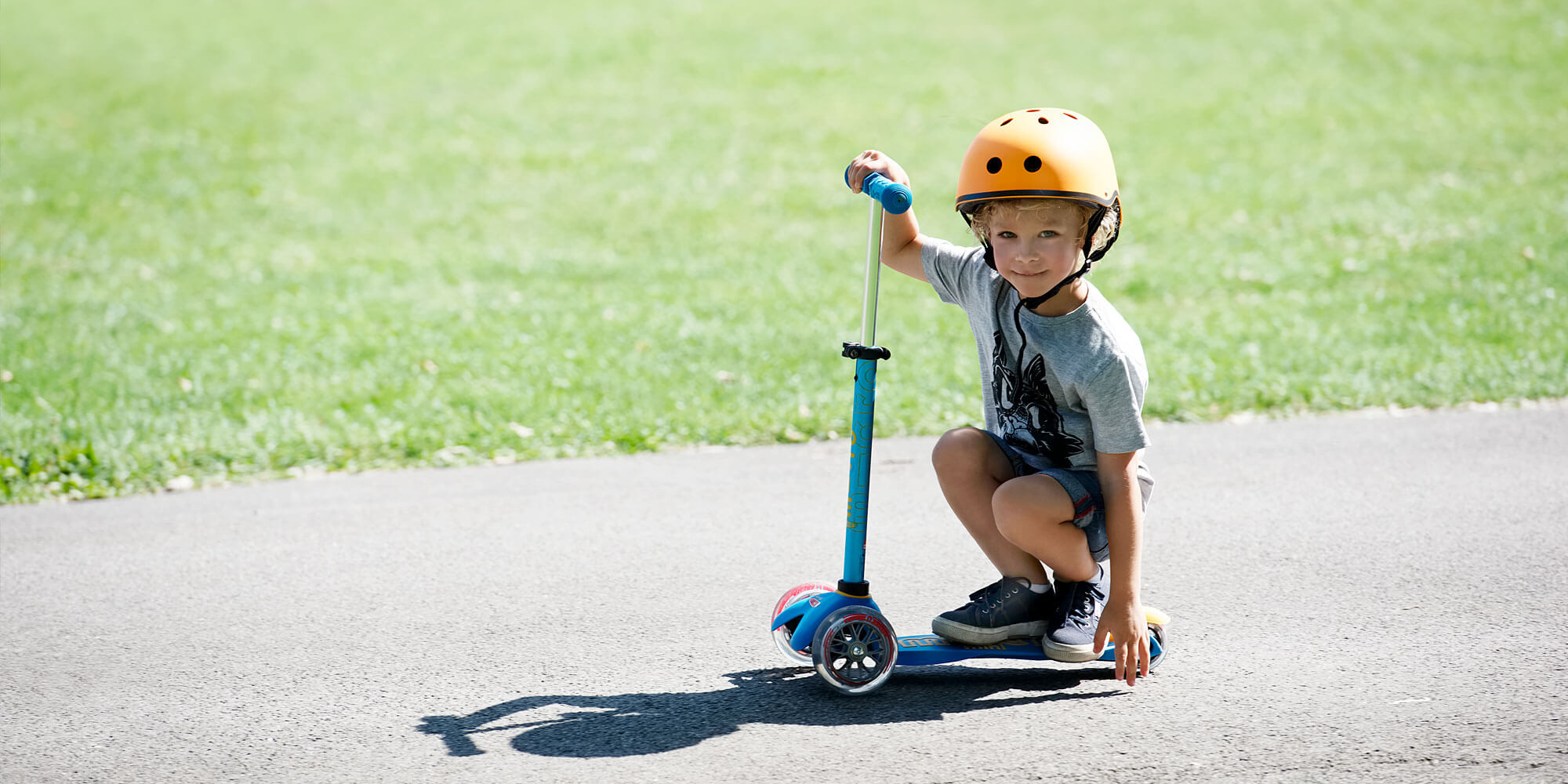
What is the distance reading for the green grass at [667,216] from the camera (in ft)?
22.3

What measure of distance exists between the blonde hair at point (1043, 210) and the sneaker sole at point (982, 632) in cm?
103

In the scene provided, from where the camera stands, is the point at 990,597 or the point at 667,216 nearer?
the point at 990,597

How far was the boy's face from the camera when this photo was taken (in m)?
3.38

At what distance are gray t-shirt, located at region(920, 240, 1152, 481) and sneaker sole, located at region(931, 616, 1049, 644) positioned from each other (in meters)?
0.44

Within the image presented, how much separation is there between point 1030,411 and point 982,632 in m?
0.60

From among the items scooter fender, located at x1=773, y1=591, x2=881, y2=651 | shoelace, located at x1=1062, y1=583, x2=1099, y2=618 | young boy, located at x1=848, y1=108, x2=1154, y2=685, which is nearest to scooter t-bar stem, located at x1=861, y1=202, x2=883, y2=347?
young boy, located at x1=848, y1=108, x2=1154, y2=685

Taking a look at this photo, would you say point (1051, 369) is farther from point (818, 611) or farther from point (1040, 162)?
point (818, 611)

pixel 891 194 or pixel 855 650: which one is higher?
pixel 891 194

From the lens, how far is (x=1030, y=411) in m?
3.64

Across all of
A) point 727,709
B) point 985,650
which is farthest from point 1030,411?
point 727,709

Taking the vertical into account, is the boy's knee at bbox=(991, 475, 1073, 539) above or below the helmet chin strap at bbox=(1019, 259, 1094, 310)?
below

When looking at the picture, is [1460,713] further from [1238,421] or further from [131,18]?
[131,18]

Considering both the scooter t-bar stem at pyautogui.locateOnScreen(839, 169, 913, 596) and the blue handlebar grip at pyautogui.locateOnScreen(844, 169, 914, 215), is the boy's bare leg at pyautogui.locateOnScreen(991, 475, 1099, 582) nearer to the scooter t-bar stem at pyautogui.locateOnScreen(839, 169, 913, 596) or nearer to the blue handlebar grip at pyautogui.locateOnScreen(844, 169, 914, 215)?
the scooter t-bar stem at pyautogui.locateOnScreen(839, 169, 913, 596)

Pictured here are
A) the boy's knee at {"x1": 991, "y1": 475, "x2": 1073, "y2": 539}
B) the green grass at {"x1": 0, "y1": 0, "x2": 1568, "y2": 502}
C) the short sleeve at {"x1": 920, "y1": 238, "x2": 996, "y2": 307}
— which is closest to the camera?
the boy's knee at {"x1": 991, "y1": 475, "x2": 1073, "y2": 539}
